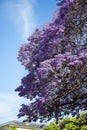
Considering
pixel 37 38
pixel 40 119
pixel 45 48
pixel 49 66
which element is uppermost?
pixel 37 38

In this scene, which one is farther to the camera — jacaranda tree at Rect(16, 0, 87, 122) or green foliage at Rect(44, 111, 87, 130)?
green foliage at Rect(44, 111, 87, 130)

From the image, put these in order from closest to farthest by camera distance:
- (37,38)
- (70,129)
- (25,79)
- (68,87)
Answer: (68,87) → (25,79) → (37,38) → (70,129)

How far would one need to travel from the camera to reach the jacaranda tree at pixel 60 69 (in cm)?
2372

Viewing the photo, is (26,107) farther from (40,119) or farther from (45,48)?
(45,48)

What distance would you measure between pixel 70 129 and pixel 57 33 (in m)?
24.7

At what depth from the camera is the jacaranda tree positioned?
934 inches

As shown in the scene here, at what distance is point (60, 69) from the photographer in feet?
78.4

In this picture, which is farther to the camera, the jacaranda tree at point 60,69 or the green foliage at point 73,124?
the green foliage at point 73,124

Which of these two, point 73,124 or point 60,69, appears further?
point 73,124

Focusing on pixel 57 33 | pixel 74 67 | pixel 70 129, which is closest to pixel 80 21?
pixel 57 33

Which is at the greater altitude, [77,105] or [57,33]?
[57,33]

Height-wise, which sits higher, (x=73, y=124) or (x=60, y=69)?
(x=73, y=124)

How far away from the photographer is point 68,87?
25.1 meters

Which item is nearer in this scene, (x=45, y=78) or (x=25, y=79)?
(x=45, y=78)
